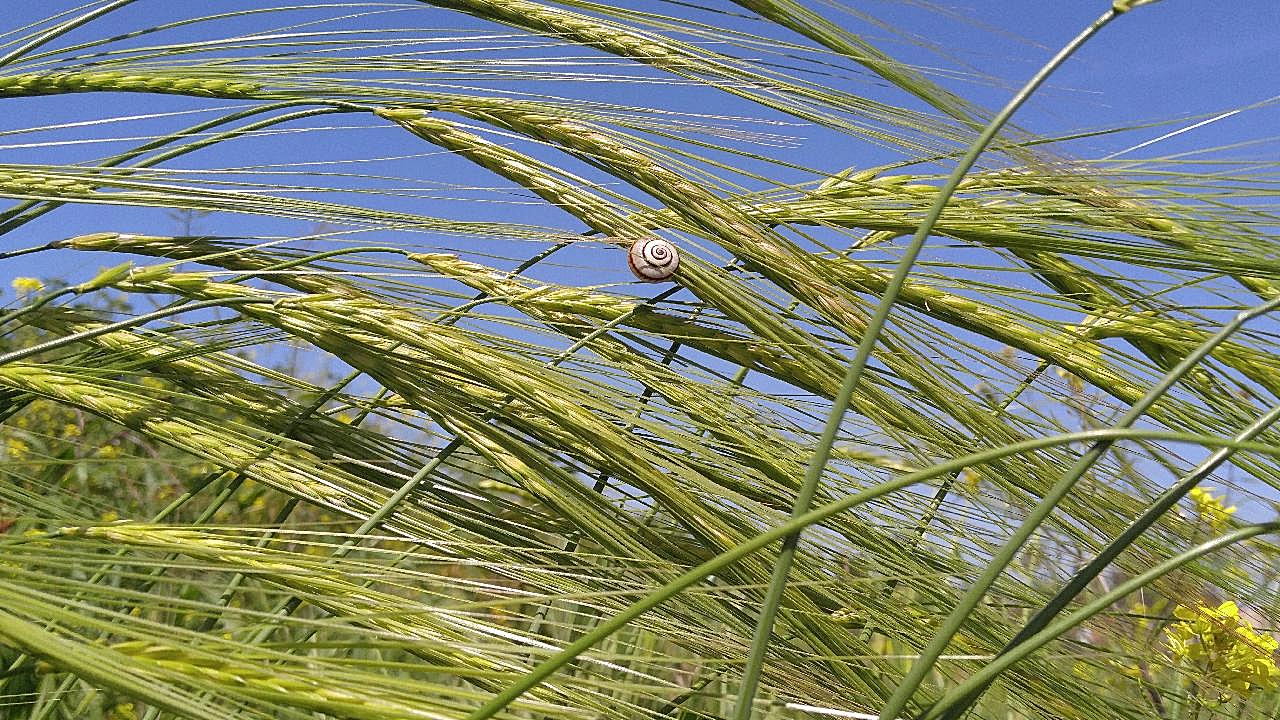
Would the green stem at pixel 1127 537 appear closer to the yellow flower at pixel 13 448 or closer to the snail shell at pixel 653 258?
the snail shell at pixel 653 258

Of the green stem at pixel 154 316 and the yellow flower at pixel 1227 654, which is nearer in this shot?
the green stem at pixel 154 316

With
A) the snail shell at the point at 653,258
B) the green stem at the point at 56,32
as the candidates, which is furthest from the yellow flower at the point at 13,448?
the snail shell at the point at 653,258

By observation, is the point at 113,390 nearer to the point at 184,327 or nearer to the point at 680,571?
the point at 184,327

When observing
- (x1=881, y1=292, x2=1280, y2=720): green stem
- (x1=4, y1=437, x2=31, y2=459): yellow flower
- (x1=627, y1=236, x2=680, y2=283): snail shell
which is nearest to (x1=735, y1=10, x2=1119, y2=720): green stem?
(x1=881, y1=292, x2=1280, y2=720): green stem

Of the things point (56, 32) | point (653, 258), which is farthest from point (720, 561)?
point (56, 32)

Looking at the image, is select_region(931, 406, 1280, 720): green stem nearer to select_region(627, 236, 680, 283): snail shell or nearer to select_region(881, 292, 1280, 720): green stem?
select_region(881, 292, 1280, 720): green stem

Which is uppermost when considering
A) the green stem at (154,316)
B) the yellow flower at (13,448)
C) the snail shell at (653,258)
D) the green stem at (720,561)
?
the yellow flower at (13,448)

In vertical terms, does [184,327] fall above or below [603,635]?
above

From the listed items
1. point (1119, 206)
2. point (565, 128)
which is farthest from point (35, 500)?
point (1119, 206)

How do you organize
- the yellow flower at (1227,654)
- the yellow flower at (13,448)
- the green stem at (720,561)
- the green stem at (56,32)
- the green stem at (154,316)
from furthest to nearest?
the yellow flower at (13,448) → the yellow flower at (1227,654) → the green stem at (56,32) → the green stem at (154,316) → the green stem at (720,561)
